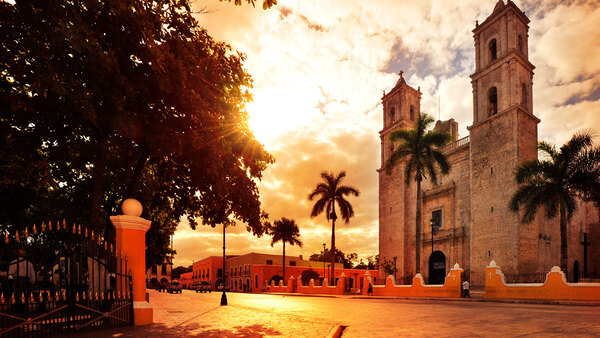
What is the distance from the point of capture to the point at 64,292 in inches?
291

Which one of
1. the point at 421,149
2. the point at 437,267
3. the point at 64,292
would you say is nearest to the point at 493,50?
the point at 421,149

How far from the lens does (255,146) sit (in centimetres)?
1145

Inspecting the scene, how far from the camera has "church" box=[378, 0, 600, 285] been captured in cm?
3035

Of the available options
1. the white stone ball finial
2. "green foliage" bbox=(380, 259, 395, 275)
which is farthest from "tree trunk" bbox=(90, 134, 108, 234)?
"green foliage" bbox=(380, 259, 395, 275)

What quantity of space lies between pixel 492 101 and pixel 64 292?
34837 mm

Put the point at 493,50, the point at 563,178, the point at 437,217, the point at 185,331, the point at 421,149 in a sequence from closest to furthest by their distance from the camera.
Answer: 1. the point at 185,331
2. the point at 563,178
3. the point at 421,149
4. the point at 493,50
5. the point at 437,217

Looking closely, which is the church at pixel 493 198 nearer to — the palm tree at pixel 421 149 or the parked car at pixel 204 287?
the palm tree at pixel 421 149

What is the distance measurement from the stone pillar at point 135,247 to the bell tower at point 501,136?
2768 centimetres

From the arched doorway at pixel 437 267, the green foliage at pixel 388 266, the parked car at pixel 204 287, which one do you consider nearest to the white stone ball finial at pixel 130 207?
the arched doorway at pixel 437 267

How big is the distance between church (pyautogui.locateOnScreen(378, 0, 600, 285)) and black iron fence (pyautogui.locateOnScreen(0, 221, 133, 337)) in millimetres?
25441

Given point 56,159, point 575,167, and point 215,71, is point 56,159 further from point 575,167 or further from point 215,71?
point 575,167

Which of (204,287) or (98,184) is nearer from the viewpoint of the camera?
(98,184)

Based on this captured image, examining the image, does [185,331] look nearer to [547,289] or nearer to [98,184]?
[98,184]

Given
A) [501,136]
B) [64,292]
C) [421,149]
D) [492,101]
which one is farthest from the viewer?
[492,101]
